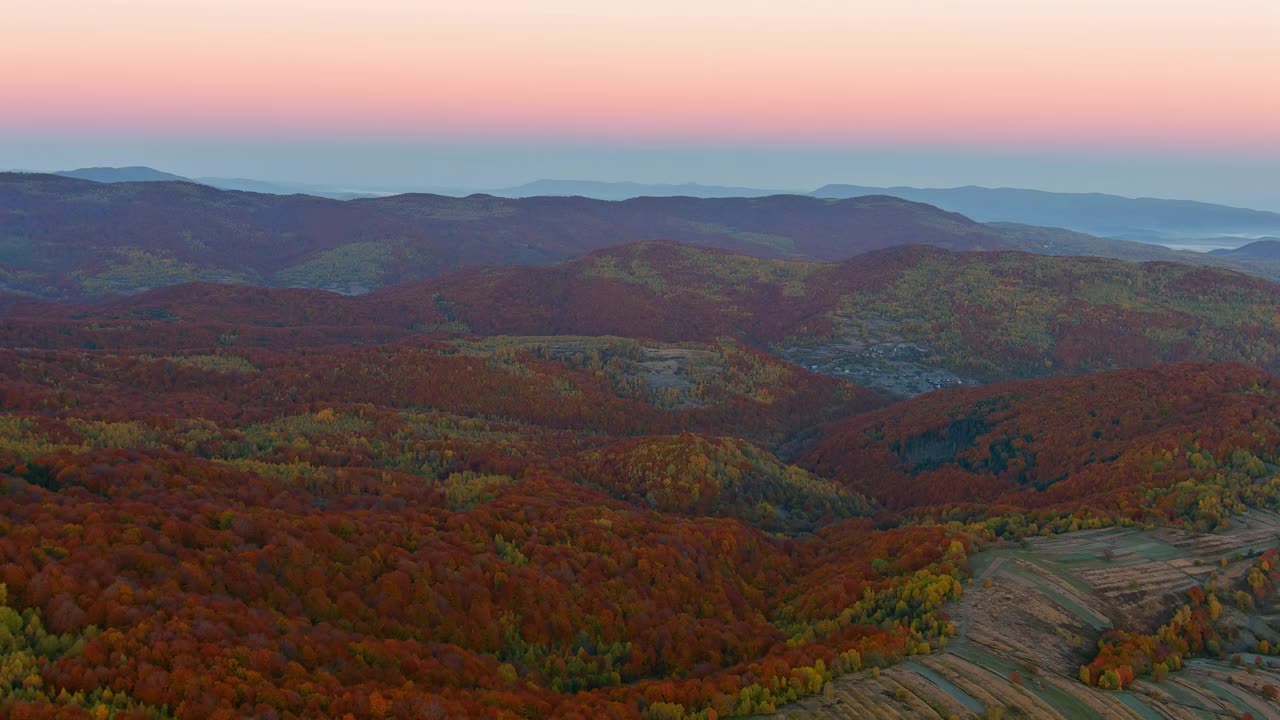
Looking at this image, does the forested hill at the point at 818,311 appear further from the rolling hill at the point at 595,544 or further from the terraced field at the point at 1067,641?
the terraced field at the point at 1067,641

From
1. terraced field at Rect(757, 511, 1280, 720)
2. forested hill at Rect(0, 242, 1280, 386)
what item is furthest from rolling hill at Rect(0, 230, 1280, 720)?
forested hill at Rect(0, 242, 1280, 386)

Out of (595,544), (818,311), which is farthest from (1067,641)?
(818,311)

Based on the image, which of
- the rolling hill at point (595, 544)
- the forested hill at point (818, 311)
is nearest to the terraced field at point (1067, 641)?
the rolling hill at point (595, 544)

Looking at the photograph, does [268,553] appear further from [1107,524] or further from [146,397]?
[146,397]

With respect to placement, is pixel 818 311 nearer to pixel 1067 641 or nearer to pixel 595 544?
pixel 595 544

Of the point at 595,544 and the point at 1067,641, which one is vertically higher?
the point at 595,544

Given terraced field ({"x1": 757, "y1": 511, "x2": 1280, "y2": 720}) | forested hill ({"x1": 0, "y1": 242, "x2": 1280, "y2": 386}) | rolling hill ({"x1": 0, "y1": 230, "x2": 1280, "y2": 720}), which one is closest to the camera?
rolling hill ({"x1": 0, "y1": 230, "x2": 1280, "y2": 720})

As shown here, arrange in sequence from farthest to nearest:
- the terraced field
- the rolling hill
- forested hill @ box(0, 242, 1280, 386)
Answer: forested hill @ box(0, 242, 1280, 386) < the terraced field < the rolling hill

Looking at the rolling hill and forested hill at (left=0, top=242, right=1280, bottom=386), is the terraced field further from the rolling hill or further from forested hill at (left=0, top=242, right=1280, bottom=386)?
forested hill at (left=0, top=242, right=1280, bottom=386)
